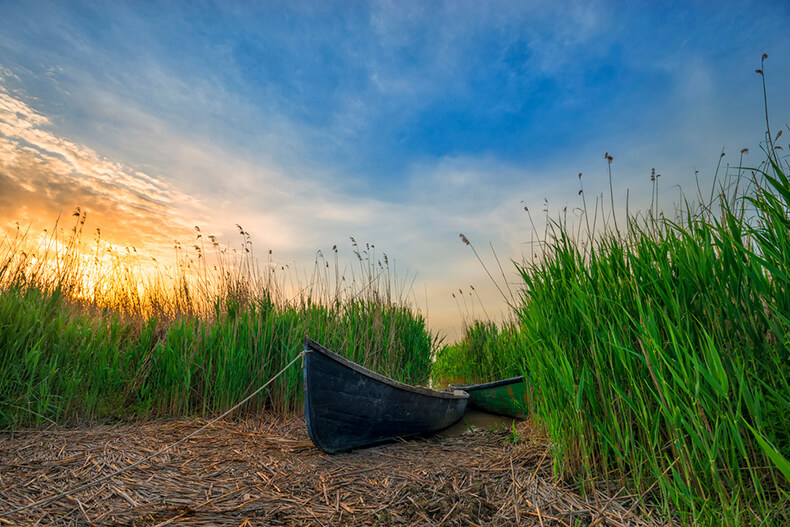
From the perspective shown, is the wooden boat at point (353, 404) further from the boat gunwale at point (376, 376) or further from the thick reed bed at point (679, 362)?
the thick reed bed at point (679, 362)

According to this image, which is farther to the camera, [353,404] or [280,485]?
[353,404]

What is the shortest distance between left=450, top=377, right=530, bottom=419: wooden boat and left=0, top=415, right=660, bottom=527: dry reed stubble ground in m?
1.46

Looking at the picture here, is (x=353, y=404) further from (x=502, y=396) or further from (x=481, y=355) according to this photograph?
Answer: (x=481, y=355)

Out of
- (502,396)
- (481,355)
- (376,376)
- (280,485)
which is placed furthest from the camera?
(481,355)

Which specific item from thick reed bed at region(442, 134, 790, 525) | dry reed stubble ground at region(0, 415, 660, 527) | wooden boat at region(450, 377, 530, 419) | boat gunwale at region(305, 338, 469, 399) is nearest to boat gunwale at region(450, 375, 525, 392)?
wooden boat at region(450, 377, 530, 419)

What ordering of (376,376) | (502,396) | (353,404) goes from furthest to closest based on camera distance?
(502,396), (376,376), (353,404)

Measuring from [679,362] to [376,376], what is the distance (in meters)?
3.30

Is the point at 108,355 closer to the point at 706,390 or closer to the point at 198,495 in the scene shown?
the point at 198,495

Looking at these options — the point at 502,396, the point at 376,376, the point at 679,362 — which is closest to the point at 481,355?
the point at 502,396

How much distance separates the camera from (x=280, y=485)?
3.91 m

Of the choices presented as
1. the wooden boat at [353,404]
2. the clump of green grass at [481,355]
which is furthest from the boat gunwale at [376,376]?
the clump of green grass at [481,355]

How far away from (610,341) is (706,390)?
600mm

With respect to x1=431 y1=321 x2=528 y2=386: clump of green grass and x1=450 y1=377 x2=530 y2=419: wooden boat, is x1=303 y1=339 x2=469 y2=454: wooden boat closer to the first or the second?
x1=450 y1=377 x2=530 y2=419: wooden boat

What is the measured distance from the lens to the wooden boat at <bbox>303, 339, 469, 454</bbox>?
452 centimetres
